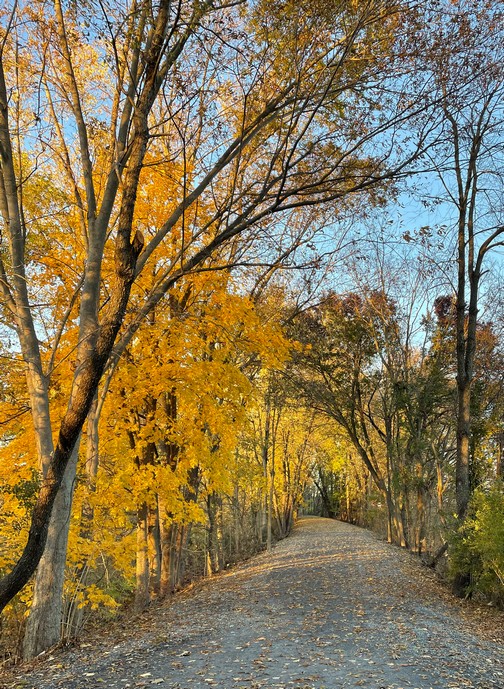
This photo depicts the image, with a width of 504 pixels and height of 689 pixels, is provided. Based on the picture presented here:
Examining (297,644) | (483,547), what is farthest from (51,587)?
(483,547)

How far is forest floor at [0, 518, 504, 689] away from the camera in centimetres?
455

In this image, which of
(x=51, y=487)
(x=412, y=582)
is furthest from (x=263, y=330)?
(x=412, y=582)

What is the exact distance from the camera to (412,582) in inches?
438

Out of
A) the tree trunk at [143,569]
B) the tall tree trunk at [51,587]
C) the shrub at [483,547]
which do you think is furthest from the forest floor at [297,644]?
the tree trunk at [143,569]

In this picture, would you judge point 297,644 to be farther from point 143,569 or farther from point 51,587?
point 143,569

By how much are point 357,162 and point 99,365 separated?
165 inches

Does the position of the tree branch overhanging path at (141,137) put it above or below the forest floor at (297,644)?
above

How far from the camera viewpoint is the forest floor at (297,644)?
455 cm

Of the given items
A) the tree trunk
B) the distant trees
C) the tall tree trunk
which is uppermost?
the distant trees

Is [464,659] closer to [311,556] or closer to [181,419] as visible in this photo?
[181,419]

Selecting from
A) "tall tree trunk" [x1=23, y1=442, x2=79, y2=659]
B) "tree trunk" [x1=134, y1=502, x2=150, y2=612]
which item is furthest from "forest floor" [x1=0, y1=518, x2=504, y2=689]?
"tree trunk" [x1=134, y1=502, x2=150, y2=612]

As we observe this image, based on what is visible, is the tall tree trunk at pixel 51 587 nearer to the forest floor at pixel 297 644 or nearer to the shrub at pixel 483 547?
the forest floor at pixel 297 644

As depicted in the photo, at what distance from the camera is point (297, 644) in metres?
5.90

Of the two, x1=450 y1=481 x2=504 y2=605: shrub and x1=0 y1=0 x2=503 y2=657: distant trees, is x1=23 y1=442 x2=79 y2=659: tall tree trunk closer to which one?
x1=0 y1=0 x2=503 y2=657: distant trees
